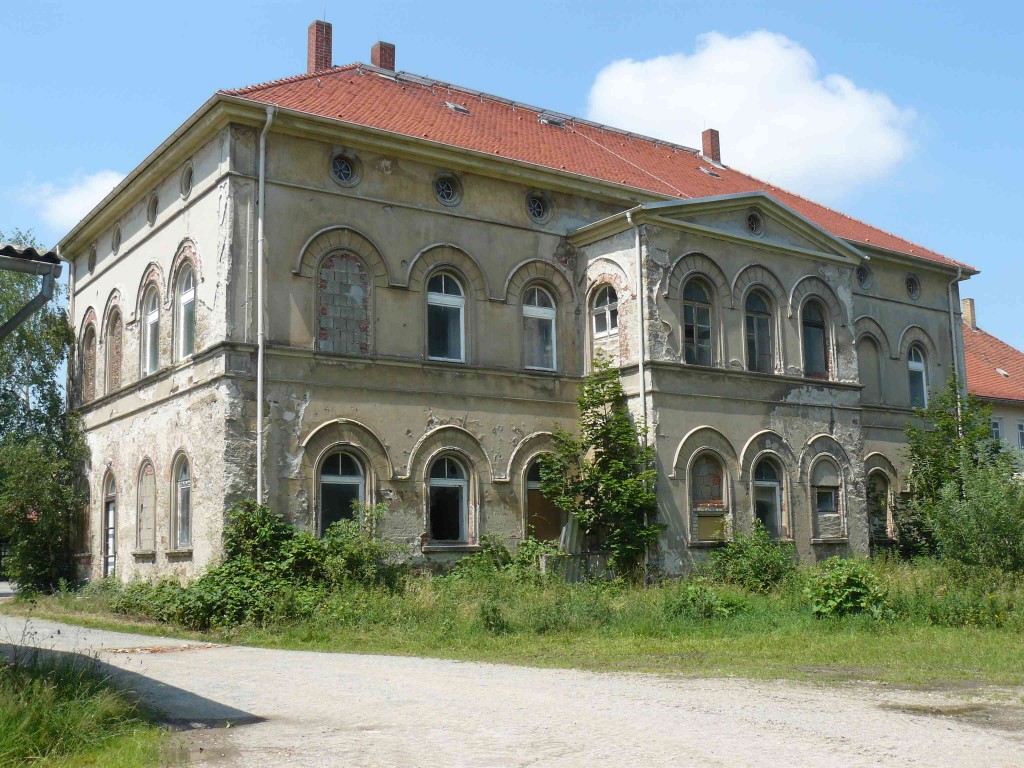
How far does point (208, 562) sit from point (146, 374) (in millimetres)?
5297

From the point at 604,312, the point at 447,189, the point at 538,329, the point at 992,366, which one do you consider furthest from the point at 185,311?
the point at 992,366

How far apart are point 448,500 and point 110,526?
7848 mm

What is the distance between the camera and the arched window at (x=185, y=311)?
19844 millimetres

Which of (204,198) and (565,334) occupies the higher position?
(204,198)

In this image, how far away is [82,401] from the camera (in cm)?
2494

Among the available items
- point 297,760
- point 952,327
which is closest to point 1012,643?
point 297,760

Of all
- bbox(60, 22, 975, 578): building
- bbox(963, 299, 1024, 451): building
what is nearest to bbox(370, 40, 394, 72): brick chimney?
bbox(60, 22, 975, 578): building

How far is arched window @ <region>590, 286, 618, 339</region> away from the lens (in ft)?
70.7

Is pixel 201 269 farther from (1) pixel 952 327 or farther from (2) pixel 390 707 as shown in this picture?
(1) pixel 952 327

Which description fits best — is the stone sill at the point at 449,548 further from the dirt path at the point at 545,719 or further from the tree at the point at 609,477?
the dirt path at the point at 545,719

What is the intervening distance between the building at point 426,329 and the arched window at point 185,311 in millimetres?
57

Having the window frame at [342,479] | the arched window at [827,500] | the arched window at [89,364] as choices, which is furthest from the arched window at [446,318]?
the arched window at [89,364]

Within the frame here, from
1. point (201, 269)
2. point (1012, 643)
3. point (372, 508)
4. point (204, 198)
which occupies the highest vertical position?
point (204, 198)

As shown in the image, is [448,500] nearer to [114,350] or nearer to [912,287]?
[114,350]
